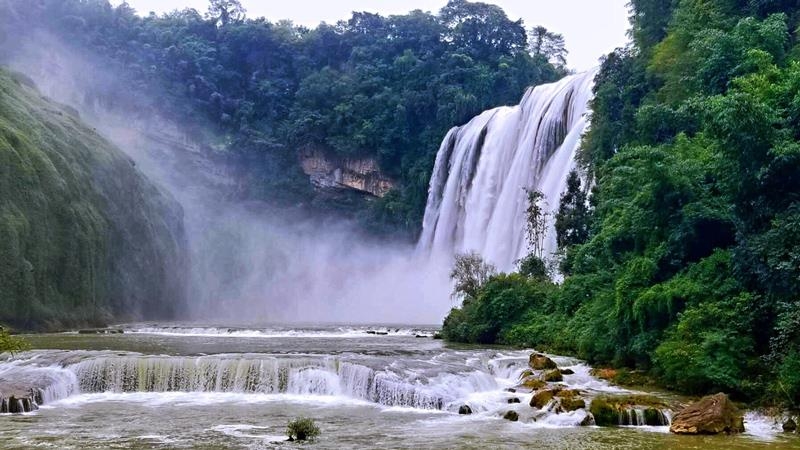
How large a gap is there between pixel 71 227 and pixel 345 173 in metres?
33.9

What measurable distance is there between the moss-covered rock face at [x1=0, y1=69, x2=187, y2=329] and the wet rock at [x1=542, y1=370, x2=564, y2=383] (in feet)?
86.3

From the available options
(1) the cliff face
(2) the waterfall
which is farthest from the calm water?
(1) the cliff face

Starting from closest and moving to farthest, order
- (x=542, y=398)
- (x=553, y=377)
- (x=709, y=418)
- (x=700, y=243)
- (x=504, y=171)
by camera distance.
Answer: (x=709, y=418) < (x=542, y=398) < (x=553, y=377) < (x=700, y=243) < (x=504, y=171)

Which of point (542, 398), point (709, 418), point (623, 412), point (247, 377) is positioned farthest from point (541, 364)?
point (247, 377)

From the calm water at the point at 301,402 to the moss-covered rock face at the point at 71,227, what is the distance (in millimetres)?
10689

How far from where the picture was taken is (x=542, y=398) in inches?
710

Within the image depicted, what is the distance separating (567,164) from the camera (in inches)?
1645

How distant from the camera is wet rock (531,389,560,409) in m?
17.9

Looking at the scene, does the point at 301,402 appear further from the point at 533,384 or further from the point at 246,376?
the point at 533,384

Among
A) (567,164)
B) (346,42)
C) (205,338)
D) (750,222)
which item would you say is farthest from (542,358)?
(346,42)

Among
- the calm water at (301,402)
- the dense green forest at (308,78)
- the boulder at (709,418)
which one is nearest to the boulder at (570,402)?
the calm water at (301,402)

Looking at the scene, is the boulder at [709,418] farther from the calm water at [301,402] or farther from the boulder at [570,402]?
the boulder at [570,402]

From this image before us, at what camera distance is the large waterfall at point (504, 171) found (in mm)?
44391

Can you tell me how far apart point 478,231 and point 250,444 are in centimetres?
3779
